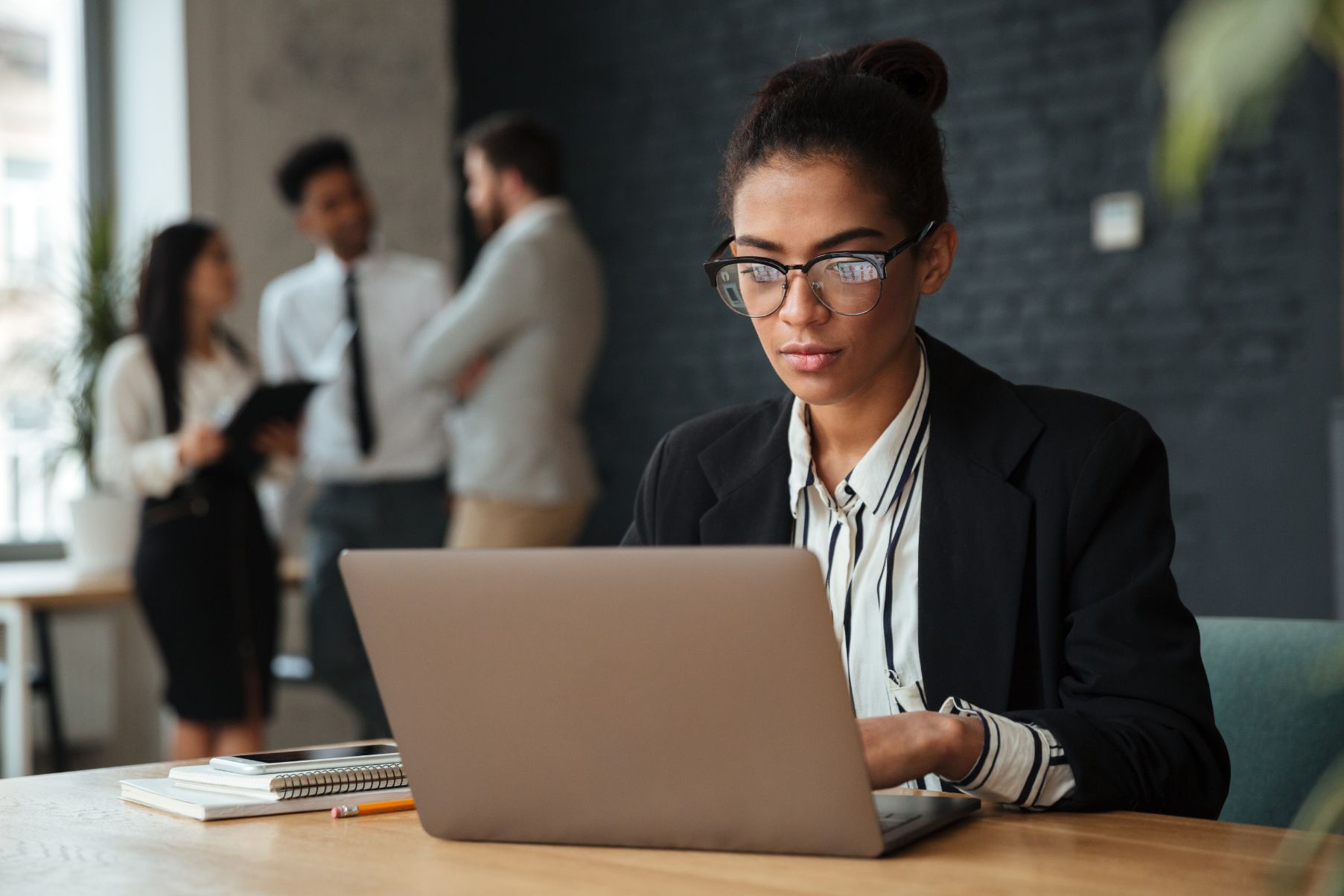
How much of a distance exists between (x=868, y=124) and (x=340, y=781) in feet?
2.48

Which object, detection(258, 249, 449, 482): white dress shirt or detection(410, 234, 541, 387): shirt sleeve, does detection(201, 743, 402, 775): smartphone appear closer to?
detection(410, 234, 541, 387): shirt sleeve

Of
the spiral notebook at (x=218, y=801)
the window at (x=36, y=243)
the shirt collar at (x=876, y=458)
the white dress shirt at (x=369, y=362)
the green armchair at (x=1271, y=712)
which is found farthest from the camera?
the window at (x=36, y=243)

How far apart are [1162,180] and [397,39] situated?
5230 mm

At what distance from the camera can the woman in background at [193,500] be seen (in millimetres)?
3160

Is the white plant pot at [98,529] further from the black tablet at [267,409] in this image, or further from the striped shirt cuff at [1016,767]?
the striped shirt cuff at [1016,767]

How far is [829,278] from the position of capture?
1.33m

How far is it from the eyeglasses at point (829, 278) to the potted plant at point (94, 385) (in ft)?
9.75

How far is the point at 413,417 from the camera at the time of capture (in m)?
3.65

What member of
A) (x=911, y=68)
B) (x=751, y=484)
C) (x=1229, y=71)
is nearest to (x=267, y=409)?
(x=751, y=484)

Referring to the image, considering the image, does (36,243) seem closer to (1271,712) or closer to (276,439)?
(276,439)

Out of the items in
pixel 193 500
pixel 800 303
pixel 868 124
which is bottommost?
pixel 193 500

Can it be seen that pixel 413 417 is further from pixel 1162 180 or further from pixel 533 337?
pixel 1162 180

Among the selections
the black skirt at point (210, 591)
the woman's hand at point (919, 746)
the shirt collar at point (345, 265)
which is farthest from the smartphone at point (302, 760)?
the shirt collar at point (345, 265)

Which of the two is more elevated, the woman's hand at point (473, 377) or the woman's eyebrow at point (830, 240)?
the woman's eyebrow at point (830, 240)
